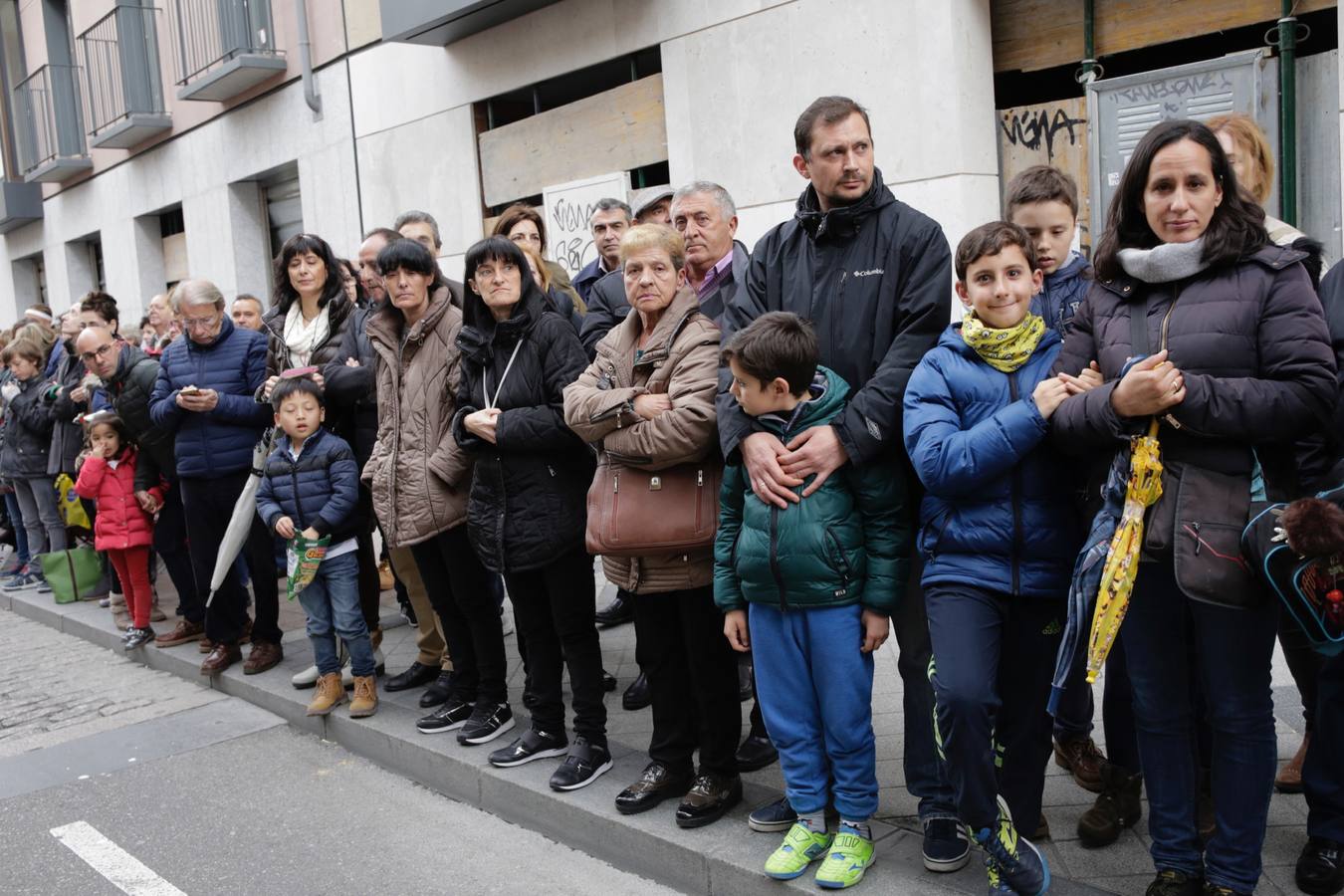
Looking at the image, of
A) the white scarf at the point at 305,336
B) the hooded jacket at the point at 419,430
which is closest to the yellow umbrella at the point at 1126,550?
the hooded jacket at the point at 419,430

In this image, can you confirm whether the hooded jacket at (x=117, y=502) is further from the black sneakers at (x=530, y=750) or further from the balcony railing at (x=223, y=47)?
the balcony railing at (x=223, y=47)

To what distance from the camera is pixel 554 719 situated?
14.9 feet

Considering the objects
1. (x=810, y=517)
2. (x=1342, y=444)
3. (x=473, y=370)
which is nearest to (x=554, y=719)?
(x=473, y=370)

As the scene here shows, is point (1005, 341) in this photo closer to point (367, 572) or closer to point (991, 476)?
point (991, 476)

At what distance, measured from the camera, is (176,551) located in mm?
7121

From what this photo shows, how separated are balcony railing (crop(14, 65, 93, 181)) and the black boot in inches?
739

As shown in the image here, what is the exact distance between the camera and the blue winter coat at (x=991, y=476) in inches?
116

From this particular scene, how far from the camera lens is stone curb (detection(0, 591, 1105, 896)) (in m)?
3.38

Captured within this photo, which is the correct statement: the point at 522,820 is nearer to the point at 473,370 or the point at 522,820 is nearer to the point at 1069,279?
the point at 473,370

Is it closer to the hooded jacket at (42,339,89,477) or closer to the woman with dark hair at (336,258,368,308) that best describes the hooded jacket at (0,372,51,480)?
the hooded jacket at (42,339,89,477)

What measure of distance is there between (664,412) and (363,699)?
251 cm

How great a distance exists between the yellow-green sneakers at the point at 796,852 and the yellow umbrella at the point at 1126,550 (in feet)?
3.47

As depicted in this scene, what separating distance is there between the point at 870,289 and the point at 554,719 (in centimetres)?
215

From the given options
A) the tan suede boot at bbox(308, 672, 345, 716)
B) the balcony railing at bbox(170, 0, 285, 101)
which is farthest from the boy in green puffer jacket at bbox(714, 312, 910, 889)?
the balcony railing at bbox(170, 0, 285, 101)
